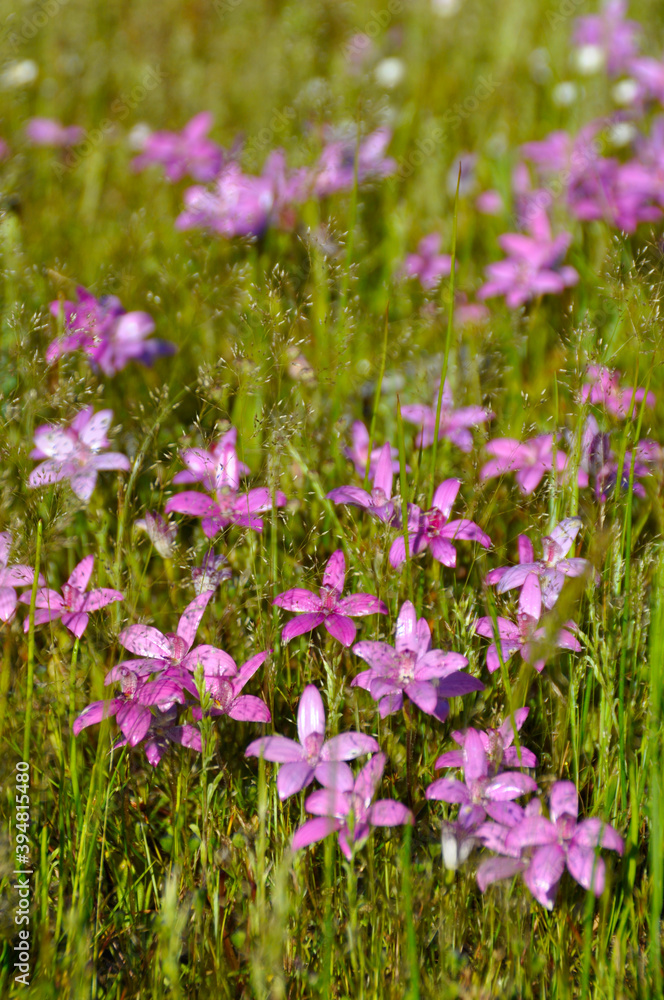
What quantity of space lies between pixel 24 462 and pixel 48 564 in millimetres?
409

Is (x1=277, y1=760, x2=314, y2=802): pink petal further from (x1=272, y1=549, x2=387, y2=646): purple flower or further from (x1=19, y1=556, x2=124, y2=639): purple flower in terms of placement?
(x1=19, y1=556, x2=124, y2=639): purple flower

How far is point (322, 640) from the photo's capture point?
1.69 m

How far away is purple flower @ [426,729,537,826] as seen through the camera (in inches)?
51.9

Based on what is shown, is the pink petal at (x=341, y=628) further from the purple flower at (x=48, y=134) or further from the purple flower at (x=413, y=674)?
the purple flower at (x=48, y=134)

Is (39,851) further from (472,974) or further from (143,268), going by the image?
(143,268)

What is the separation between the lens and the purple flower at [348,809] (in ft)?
4.00

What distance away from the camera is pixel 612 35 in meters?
4.19

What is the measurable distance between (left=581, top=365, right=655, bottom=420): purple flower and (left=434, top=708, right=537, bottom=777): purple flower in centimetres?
66

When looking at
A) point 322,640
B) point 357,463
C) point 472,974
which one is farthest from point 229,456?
point 472,974

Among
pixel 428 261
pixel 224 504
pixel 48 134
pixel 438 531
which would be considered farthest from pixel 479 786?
pixel 48 134

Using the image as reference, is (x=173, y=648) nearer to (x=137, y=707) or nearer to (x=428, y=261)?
(x=137, y=707)

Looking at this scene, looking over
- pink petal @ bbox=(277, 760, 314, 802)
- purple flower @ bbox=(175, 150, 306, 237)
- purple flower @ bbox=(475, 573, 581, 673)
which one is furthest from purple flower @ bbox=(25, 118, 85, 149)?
pink petal @ bbox=(277, 760, 314, 802)

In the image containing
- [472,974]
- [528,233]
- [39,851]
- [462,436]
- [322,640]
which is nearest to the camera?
[472,974]

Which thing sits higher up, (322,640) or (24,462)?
(24,462)
